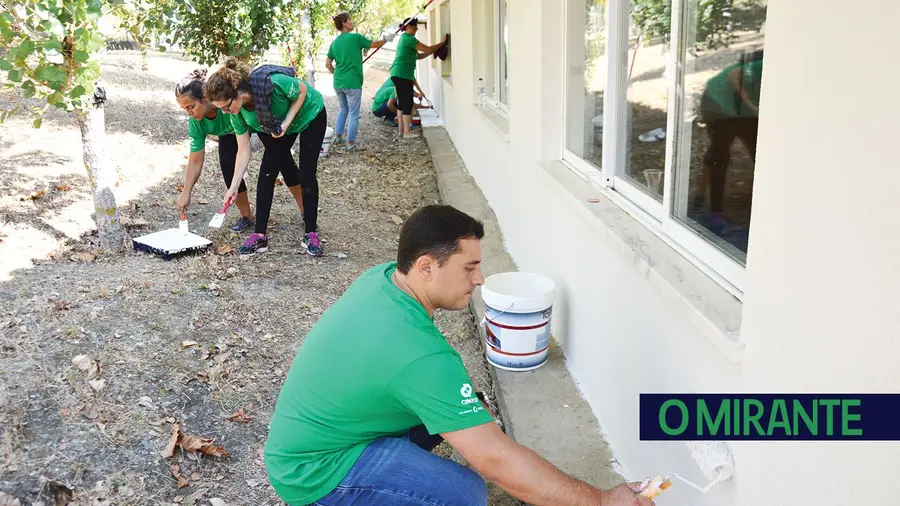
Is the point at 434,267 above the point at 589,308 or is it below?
above

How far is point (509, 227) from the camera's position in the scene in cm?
534

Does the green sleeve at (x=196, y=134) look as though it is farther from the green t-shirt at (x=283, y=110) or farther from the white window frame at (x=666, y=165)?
the white window frame at (x=666, y=165)

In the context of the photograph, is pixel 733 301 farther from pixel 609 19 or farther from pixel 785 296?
pixel 609 19

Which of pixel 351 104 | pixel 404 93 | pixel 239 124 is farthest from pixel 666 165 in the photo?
pixel 404 93

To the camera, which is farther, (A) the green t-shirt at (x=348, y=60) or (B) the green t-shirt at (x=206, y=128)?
(A) the green t-shirt at (x=348, y=60)

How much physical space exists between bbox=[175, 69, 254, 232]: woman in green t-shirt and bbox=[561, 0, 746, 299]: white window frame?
2.59 metres

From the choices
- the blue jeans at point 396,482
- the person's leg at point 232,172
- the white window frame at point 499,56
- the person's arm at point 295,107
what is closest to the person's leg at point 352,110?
the white window frame at point 499,56

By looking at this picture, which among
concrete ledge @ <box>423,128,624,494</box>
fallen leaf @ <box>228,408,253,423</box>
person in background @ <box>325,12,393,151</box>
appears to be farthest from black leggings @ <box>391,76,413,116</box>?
fallen leaf @ <box>228,408,253,423</box>

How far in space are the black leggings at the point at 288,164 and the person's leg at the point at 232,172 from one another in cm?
41

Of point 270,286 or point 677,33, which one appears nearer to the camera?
point 677,33

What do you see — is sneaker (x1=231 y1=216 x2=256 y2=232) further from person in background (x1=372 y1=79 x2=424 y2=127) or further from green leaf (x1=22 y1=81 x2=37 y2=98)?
person in background (x1=372 y1=79 x2=424 y2=127)

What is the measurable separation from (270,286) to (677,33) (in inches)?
130

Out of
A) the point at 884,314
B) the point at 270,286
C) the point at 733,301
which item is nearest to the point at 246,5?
the point at 270,286

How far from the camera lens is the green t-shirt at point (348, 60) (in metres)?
9.41
